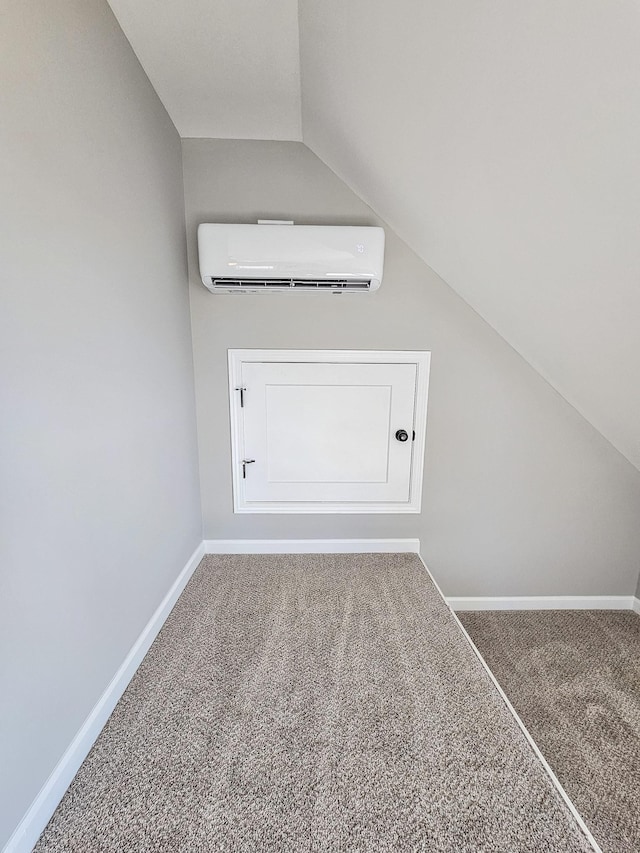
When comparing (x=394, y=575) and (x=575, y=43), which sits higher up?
(x=575, y=43)

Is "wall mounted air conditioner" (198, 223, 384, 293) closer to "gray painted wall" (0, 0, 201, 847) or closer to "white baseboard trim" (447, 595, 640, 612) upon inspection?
"gray painted wall" (0, 0, 201, 847)

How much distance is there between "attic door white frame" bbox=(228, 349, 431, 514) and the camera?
211 cm

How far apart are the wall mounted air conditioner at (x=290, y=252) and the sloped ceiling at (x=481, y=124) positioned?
0.84ft

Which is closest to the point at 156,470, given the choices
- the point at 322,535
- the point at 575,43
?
the point at 322,535

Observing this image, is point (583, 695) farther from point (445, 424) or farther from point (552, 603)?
point (445, 424)

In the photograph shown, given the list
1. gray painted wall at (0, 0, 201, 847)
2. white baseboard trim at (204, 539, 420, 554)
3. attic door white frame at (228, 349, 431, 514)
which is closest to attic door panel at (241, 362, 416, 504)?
attic door white frame at (228, 349, 431, 514)

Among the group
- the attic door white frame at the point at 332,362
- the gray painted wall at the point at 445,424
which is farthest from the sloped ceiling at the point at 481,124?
the attic door white frame at the point at 332,362

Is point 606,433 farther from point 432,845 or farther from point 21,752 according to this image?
point 21,752

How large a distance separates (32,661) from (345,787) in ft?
2.88

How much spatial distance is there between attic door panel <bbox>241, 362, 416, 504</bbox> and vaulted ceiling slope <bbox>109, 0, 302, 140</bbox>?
1192 millimetres

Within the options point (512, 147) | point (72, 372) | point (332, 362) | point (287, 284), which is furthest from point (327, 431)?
point (512, 147)

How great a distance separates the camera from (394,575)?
2043mm

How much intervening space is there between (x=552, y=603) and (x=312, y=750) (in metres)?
2.03

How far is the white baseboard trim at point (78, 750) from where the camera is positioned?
87cm
